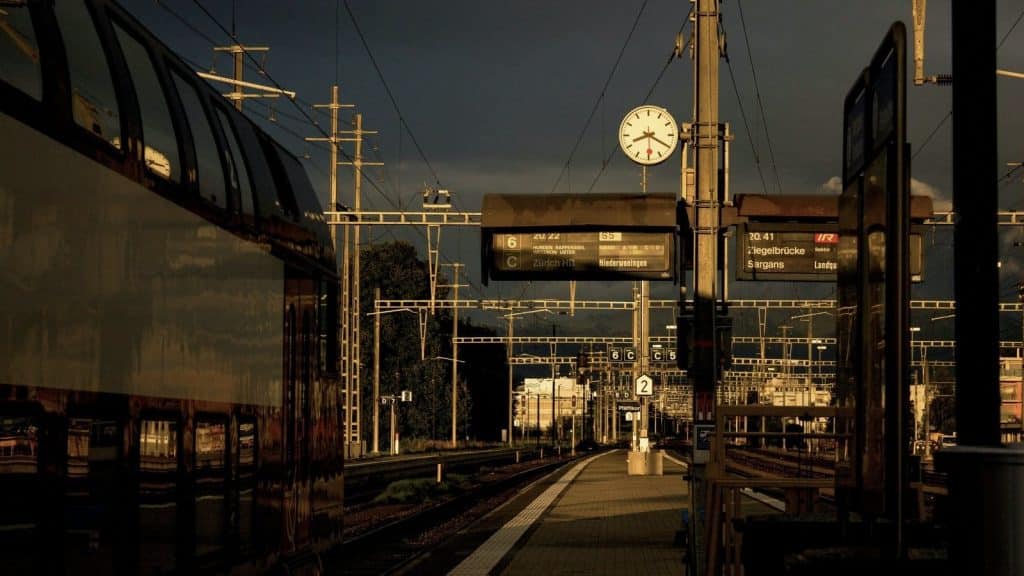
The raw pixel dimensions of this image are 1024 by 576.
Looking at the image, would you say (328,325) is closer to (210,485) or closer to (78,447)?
(210,485)

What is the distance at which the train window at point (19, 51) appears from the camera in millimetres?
5914

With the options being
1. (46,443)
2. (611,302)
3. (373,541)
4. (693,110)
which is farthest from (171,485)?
(611,302)

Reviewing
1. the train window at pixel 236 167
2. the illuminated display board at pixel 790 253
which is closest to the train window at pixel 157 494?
the train window at pixel 236 167

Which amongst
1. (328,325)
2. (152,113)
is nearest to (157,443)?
(152,113)

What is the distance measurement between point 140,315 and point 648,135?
14.5 m

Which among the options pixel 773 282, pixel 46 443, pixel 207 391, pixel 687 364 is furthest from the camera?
pixel 773 282

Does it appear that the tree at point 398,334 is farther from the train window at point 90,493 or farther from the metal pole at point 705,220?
the train window at point 90,493

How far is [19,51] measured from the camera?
6.08 m

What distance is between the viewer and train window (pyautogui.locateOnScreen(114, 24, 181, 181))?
792 cm

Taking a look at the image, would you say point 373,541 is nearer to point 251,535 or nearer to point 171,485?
point 251,535

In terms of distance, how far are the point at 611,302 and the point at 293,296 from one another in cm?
4537

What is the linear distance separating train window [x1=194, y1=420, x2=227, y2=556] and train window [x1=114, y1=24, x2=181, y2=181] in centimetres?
159

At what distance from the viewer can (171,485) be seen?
836 centimetres

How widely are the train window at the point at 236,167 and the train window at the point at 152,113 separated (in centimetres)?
139
